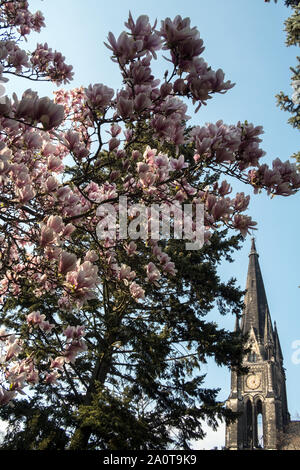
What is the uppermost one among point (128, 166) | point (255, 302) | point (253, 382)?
point (255, 302)

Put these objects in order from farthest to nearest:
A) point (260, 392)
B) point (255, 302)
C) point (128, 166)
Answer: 1. point (255, 302)
2. point (260, 392)
3. point (128, 166)

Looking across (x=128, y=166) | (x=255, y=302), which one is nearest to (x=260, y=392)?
(x=255, y=302)

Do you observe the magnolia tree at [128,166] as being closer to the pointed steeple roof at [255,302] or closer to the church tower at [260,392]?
the church tower at [260,392]

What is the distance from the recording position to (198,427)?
8188mm

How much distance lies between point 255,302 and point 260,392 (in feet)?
41.3

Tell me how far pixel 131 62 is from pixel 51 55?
2.38 meters

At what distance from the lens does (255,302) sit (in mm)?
49531

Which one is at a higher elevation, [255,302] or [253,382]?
[255,302]

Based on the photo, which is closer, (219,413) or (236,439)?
(219,413)

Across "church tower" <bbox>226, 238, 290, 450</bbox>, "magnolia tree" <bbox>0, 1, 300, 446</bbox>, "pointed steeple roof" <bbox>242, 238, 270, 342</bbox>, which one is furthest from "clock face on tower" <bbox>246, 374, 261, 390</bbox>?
"magnolia tree" <bbox>0, 1, 300, 446</bbox>

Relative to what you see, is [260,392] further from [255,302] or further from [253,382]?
[255,302]

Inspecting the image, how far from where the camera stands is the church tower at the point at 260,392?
3741cm

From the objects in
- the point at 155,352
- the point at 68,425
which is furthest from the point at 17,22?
the point at 68,425

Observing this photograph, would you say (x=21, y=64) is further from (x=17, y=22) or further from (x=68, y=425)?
(x=68, y=425)
